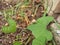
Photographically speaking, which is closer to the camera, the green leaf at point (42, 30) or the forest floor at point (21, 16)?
the green leaf at point (42, 30)

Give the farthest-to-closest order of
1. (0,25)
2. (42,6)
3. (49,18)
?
1. (42,6)
2. (0,25)
3. (49,18)

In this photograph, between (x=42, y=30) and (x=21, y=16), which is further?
(x=21, y=16)

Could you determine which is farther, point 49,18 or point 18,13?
point 18,13

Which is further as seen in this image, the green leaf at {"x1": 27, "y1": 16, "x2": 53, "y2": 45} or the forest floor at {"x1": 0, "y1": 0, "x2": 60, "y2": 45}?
the forest floor at {"x1": 0, "y1": 0, "x2": 60, "y2": 45}

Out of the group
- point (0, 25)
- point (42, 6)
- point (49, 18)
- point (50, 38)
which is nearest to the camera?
point (50, 38)

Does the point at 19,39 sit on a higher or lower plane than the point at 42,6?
lower

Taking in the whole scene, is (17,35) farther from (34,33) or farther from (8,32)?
(34,33)

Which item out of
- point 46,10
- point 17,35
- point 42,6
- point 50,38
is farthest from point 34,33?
point 42,6
